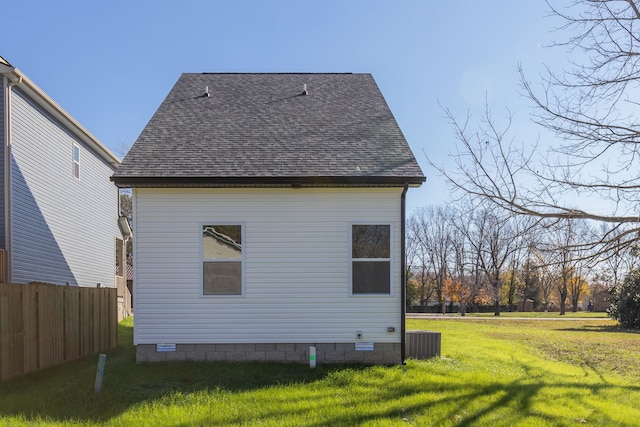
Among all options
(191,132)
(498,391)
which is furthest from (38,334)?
(498,391)

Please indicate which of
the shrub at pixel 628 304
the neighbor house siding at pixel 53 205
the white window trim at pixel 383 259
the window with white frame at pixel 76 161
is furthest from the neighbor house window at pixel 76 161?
the shrub at pixel 628 304

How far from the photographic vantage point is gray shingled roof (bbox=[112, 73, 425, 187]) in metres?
9.27

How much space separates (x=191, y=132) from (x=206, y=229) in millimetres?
2698

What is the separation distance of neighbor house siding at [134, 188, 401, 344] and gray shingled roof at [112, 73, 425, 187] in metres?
0.42

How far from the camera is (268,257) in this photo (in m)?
9.44

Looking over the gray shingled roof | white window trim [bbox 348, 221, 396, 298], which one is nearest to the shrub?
the gray shingled roof

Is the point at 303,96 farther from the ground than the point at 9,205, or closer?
farther from the ground

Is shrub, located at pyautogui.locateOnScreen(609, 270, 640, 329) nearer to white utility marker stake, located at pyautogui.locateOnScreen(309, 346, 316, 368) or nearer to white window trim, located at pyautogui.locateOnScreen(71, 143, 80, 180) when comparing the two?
white utility marker stake, located at pyautogui.locateOnScreen(309, 346, 316, 368)

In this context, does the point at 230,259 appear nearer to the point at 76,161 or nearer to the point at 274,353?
the point at 274,353

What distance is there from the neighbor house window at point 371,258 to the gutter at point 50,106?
888cm

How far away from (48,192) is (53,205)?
481mm

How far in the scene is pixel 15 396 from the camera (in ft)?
23.7

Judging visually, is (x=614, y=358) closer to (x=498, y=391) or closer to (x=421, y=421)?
(x=498, y=391)

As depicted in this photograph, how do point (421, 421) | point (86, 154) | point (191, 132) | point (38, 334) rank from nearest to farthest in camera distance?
point (421, 421) → point (38, 334) → point (191, 132) → point (86, 154)
